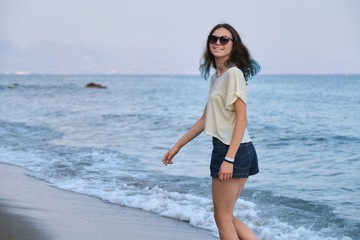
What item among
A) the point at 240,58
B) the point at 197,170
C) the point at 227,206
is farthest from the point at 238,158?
the point at 197,170

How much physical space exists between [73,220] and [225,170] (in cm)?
298

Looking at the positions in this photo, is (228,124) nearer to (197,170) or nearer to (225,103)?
(225,103)

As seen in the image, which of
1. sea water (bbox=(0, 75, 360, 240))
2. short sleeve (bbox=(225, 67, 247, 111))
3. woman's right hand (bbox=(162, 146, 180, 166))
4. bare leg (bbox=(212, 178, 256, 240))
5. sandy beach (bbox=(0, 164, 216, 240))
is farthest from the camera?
sea water (bbox=(0, 75, 360, 240))

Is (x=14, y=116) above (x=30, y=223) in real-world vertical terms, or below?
below

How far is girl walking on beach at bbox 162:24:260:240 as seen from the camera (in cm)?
337

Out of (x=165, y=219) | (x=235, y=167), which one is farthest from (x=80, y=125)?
(x=235, y=167)

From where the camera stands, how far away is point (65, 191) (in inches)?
302

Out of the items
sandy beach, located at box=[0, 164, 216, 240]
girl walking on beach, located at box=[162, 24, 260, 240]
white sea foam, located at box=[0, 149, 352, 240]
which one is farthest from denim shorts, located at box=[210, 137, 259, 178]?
white sea foam, located at box=[0, 149, 352, 240]

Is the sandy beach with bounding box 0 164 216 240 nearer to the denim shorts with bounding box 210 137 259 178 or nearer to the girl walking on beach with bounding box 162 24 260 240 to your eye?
the girl walking on beach with bounding box 162 24 260 240

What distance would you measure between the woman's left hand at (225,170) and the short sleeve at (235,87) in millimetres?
360

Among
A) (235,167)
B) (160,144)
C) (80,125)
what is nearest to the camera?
(235,167)

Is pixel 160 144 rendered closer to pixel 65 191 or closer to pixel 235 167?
pixel 65 191

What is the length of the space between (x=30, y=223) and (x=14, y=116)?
17.4 meters

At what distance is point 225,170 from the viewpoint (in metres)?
3.36
